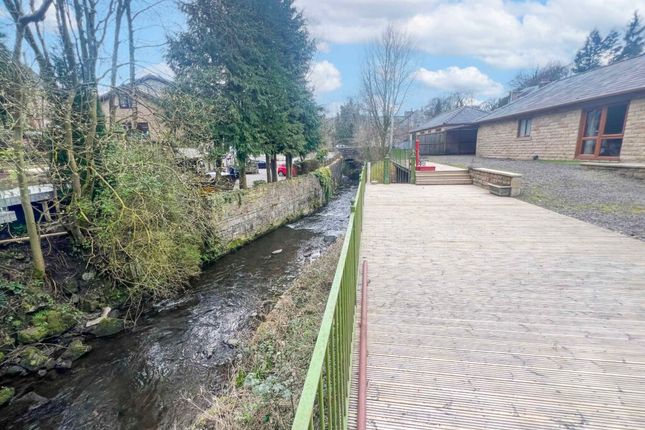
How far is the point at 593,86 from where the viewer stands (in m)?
14.1

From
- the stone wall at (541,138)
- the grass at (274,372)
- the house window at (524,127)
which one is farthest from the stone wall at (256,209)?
the house window at (524,127)

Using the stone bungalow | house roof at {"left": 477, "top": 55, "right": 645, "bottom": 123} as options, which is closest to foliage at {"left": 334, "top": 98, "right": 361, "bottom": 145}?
house roof at {"left": 477, "top": 55, "right": 645, "bottom": 123}

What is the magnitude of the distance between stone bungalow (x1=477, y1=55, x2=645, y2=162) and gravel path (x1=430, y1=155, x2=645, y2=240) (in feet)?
5.94

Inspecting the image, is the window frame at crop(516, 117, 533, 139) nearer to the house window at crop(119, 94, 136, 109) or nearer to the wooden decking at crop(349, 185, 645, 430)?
the wooden decking at crop(349, 185, 645, 430)

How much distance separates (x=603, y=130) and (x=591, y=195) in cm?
668

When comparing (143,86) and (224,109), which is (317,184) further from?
(143,86)

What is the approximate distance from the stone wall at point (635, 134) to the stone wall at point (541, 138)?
2.12 meters

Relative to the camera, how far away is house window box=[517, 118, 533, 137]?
17031 mm

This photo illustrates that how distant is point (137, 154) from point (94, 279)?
3120mm

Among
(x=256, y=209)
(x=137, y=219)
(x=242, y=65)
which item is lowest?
(x=256, y=209)

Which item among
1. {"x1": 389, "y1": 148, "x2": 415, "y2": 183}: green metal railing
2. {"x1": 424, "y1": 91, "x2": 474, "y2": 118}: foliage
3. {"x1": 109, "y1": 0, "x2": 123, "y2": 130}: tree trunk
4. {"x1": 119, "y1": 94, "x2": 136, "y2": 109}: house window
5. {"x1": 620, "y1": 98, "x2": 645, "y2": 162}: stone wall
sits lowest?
{"x1": 389, "y1": 148, "x2": 415, "y2": 183}: green metal railing

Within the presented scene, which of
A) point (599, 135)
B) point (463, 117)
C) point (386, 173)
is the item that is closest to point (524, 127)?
point (599, 135)

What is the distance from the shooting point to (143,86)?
9086 millimetres

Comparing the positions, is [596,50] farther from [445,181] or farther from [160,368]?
[160,368]
